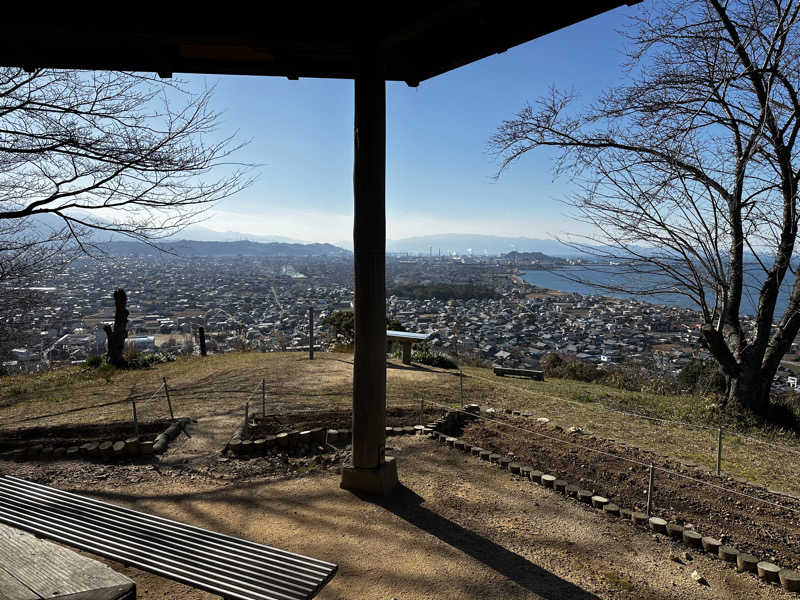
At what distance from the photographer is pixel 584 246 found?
775 centimetres

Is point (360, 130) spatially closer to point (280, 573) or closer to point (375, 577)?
point (280, 573)

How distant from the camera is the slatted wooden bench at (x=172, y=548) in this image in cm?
240

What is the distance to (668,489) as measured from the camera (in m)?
4.88

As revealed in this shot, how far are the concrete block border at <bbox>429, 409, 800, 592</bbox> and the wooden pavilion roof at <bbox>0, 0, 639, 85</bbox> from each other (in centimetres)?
454

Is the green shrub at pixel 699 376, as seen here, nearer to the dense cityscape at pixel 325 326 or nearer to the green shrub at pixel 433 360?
the dense cityscape at pixel 325 326

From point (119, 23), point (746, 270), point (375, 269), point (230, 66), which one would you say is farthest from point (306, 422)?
point (746, 270)

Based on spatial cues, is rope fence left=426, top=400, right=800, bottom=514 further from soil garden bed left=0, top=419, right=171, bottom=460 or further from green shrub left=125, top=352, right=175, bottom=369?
green shrub left=125, top=352, right=175, bottom=369

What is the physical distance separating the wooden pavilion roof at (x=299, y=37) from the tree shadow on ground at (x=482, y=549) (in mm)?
4278

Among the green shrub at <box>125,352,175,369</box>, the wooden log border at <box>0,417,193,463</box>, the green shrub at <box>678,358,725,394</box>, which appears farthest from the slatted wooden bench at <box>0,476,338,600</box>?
the green shrub at <box>125,352,175,369</box>

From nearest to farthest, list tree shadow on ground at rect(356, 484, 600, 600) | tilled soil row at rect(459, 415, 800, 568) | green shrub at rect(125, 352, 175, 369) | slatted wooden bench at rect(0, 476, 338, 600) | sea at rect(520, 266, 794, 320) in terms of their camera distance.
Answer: slatted wooden bench at rect(0, 476, 338, 600), tree shadow on ground at rect(356, 484, 600, 600), tilled soil row at rect(459, 415, 800, 568), sea at rect(520, 266, 794, 320), green shrub at rect(125, 352, 175, 369)

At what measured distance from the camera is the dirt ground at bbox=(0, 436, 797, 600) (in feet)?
10.9

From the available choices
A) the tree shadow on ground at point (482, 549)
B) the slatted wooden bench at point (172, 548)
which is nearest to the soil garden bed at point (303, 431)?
the tree shadow on ground at point (482, 549)

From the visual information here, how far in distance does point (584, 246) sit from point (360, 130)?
5.23 meters

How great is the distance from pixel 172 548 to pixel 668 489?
5.04 meters
